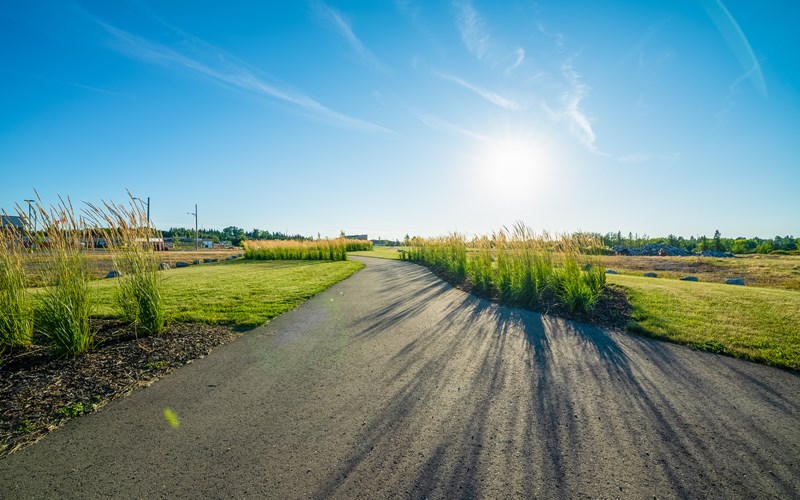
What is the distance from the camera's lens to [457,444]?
2.87 metres

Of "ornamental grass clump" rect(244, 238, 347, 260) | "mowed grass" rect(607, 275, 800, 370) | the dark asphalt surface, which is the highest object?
"ornamental grass clump" rect(244, 238, 347, 260)

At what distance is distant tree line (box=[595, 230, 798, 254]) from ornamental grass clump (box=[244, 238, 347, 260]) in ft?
74.2

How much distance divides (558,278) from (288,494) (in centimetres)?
804

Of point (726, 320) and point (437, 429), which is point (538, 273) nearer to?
point (726, 320)

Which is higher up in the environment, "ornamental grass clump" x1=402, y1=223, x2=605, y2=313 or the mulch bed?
"ornamental grass clump" x1=402, y1=223, x2=605, y2=313

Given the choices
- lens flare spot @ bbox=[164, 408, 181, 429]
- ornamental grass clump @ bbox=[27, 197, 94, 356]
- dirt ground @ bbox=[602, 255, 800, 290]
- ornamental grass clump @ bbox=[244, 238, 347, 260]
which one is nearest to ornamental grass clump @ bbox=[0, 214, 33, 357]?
ornamental grass clump @ bbox=[27, 197, 94, 356]

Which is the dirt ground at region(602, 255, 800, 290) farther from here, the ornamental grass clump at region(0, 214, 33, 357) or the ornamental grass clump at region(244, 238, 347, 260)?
the ornamental grass clump at region(0, 214, 33, 357)

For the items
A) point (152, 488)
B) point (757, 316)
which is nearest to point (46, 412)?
point (152, 488)

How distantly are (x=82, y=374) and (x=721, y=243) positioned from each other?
54.9 meters

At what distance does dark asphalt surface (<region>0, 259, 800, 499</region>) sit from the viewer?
2416 millimetres

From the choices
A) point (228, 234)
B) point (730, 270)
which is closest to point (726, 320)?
point (730, 270)

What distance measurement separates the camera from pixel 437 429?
10.1ft

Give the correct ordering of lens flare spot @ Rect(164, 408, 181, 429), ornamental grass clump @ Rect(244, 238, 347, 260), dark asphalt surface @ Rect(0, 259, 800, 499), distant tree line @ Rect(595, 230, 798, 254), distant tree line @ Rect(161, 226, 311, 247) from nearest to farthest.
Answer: dark asphalt surface @ Rect(0, 259, 800, 499)
lens flare spot @ Rect(164, 408, 181, 429)
ornamental grass clump @ Rect(244, 238, 347, 260)
distant tree line @ Rect(595, 230, 798, 254)
distant tree line @ Rect(161, 226, 311, 247)

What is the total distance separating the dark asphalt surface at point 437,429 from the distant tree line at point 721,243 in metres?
28.2
